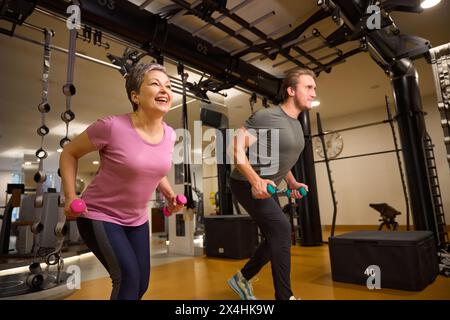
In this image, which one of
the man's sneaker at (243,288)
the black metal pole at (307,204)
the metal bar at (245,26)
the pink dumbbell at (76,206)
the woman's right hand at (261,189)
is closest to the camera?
the pink dumbbell at (76,206)

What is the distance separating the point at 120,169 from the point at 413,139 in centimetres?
339

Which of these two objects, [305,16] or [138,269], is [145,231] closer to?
[138,269]

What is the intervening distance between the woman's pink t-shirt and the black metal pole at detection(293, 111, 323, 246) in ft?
13.1

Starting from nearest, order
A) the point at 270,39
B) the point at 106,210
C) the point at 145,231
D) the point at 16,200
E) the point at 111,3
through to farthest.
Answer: the point at 106,210 < the point at 145,231 < the point at 111,3 < the point at 270,39 < the point at 16,200

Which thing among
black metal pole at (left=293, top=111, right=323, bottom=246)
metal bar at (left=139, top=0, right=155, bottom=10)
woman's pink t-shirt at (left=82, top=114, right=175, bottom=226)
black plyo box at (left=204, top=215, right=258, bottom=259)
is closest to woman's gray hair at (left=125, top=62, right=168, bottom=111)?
woman's pink t-shirt at (left=82, top=114, right=175, bottom=226)

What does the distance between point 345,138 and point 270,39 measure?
4650mm

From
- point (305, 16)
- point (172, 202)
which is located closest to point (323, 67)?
point (305, 16)

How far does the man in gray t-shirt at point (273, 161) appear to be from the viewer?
1.74 metres

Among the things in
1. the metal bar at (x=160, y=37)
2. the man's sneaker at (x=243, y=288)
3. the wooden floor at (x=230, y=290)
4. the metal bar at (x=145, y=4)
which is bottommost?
the wooden floor at (x=230, y=290)

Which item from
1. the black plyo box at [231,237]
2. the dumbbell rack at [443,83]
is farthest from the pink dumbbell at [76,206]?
the black plyo box at [231,237]

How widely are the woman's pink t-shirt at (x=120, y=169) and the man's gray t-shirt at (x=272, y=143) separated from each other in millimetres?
781

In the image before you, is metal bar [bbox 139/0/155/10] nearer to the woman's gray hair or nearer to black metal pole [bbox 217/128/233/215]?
the woman's gray hair

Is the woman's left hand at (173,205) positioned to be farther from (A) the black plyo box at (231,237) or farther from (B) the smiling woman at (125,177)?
(A) the black plyo box at (231,237)
